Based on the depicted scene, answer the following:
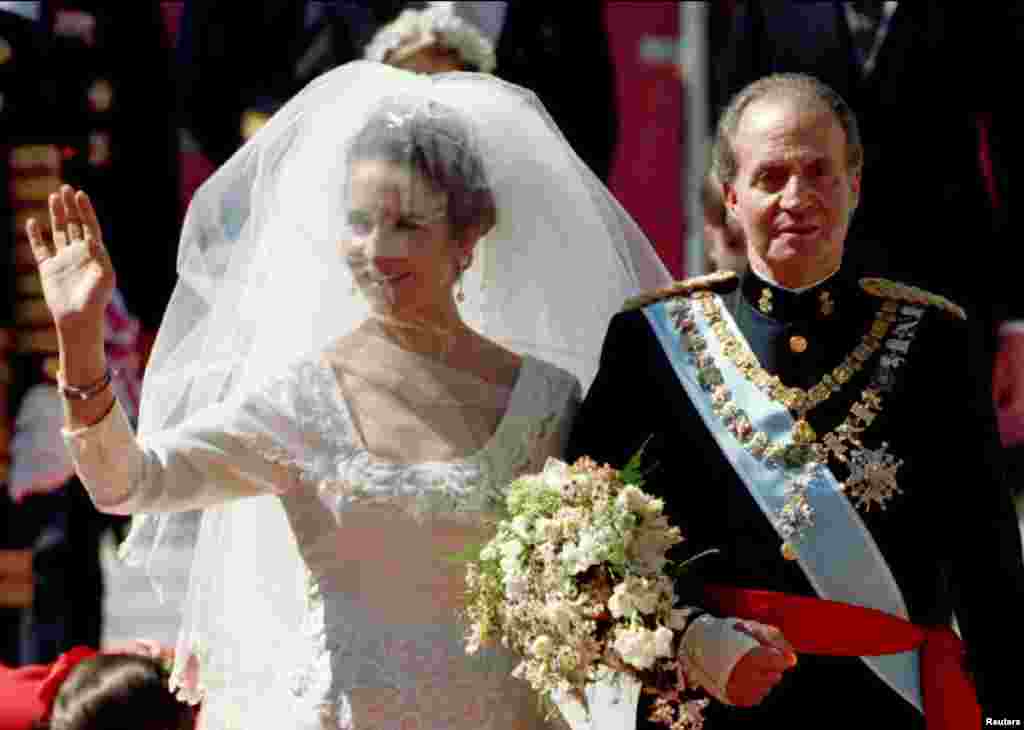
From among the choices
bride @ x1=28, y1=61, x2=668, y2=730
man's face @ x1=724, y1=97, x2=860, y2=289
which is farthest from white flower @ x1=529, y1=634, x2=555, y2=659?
man's face @ x1=724, y1=97, x2=860, y2=289

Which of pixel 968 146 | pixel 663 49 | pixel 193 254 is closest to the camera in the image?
pixel 193 254

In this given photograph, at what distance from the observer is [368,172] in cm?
363

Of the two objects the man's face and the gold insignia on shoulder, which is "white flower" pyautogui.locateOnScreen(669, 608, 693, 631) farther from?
the gold insignia on shoulder

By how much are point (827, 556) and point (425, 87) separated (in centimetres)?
110

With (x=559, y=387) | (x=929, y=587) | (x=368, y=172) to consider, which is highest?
(x=368, y=172)

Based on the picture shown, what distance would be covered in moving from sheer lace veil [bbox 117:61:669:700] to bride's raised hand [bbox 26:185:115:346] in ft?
1.32

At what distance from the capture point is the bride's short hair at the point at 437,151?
143 inches

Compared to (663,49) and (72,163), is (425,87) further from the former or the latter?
(663,49)

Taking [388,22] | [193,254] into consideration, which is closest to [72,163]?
[388,22]

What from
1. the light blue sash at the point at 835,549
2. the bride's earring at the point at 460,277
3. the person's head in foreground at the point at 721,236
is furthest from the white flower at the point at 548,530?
the person's head in foreground at the point at 721,236

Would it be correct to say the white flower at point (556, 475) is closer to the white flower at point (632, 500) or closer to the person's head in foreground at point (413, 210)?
the white flower at point (632, 500)

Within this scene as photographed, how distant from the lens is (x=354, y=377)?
12.0 feet

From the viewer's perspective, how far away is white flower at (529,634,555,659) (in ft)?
10.6

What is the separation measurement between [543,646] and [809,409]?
59 centimetres
